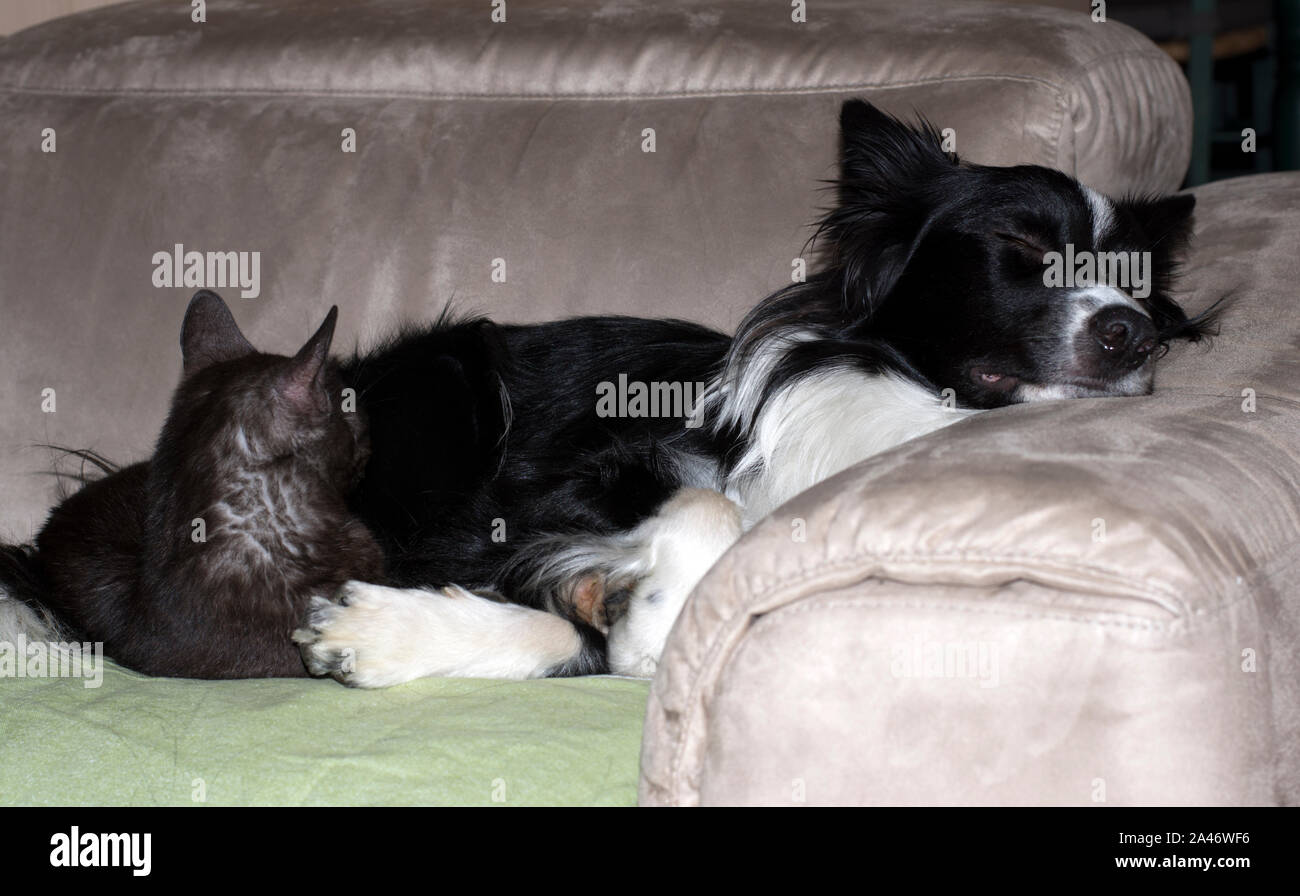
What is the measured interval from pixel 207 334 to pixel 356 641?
0.76 m

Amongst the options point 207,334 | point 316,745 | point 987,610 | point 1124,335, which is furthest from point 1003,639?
point 207,334

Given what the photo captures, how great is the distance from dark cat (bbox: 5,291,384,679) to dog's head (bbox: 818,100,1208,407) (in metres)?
1.04

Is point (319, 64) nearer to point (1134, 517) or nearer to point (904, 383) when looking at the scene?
point (904, 383)

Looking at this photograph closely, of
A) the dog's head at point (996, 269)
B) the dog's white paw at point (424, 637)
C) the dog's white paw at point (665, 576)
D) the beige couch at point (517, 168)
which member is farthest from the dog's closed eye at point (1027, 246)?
the dog's white paw at point (424, 637)

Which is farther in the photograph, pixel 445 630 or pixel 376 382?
pixel 376 382

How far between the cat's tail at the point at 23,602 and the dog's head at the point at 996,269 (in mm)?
1548

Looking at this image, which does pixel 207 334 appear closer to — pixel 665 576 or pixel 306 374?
pixel 306 374

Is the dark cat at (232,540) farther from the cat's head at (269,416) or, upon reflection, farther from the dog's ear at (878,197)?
the dog's ear at (878,197)

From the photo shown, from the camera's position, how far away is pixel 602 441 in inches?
98.8

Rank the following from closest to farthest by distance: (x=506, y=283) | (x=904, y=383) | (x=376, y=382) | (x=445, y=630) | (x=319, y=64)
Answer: (x=445, y=630)
(x=904, y=383)
(x=376, y=382)
(x=506, y=283)
(x=319, y=64)

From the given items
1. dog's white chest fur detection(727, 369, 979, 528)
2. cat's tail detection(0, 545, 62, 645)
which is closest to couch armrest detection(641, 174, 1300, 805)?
dog's white chest fur detection(727, 369, 979, 528)

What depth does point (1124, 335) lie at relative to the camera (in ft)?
6.93
